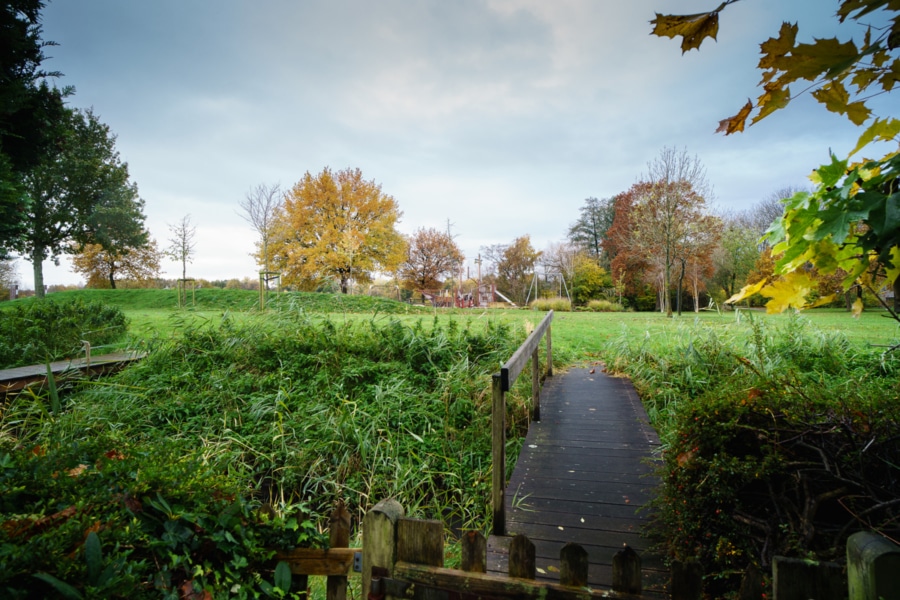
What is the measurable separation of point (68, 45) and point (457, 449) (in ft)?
27.5

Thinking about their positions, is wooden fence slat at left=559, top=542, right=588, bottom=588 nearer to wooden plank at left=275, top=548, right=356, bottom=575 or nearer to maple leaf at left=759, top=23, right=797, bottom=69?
wooden plank at left=275, top=548, right=356, bottom=575

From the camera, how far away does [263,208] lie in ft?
84.0

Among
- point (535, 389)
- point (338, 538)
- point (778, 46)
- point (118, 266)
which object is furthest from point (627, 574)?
point (118, 266)

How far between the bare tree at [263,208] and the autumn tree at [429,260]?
32.9 feet

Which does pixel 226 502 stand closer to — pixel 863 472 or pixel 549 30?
pixel 863 472

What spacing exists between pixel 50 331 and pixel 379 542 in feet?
29.8

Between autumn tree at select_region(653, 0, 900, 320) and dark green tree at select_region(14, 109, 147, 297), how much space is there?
25132mm

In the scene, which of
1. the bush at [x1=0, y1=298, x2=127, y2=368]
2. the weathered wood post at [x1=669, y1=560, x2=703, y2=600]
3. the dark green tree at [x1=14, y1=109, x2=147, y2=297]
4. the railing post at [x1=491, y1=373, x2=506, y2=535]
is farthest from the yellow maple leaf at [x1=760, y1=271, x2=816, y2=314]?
the dark green tree at [x1=14, y1=109, x2=147, y2=297]

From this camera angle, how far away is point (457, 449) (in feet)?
15.5

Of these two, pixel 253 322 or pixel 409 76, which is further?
pixel 409 76

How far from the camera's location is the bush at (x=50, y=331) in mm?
6941

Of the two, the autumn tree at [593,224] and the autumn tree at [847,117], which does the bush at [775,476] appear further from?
the autumn tree at [593,224]

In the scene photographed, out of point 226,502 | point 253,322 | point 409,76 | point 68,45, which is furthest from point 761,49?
point 409,76

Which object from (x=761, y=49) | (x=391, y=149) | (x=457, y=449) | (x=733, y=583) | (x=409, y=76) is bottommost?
(x=457, y=449)
